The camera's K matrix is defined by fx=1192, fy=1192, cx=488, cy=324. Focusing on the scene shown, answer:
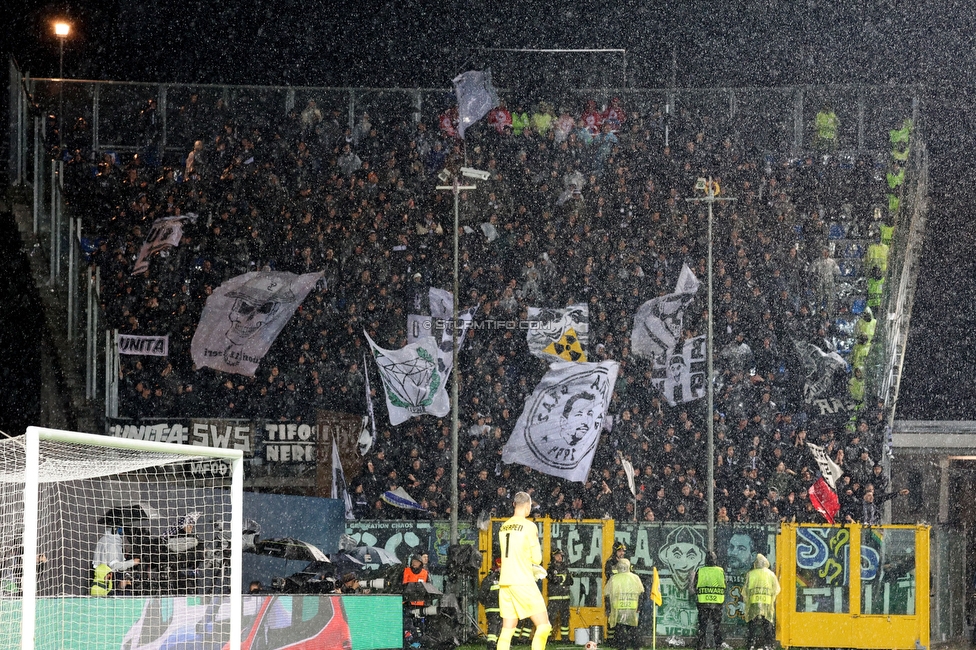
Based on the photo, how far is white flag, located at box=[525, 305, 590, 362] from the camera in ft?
83.1

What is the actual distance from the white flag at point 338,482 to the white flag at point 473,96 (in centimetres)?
Answer: 845

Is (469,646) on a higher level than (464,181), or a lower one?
lower

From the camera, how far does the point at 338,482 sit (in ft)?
77.0

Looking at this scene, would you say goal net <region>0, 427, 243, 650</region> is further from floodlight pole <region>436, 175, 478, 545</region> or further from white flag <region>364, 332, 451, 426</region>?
white flag <region>364, 332, 451, 426</region>

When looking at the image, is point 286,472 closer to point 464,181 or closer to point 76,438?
point 464,181

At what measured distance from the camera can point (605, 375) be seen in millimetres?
24219

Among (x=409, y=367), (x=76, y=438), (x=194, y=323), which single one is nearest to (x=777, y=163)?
(x=409, y=367)

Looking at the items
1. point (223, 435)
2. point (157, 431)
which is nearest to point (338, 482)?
point (223, 435)

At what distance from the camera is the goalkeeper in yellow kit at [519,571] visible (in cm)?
1170

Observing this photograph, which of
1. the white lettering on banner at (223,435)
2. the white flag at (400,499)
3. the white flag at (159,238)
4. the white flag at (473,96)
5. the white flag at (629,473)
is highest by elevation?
the white flag at (473,96)

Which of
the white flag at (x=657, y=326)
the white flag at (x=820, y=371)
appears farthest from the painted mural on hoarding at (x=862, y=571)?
the white flag at (x=657, y=326)

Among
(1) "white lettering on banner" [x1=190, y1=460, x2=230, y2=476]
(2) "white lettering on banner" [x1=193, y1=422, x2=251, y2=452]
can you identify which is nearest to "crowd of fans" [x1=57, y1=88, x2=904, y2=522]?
(2) "white lettering on banner" [x1=193, y1=422, x2=251, y2=452]

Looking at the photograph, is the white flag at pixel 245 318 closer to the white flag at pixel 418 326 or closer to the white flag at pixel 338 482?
the white flag at pixel 418 326

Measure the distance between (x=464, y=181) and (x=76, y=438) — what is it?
1859 cm
